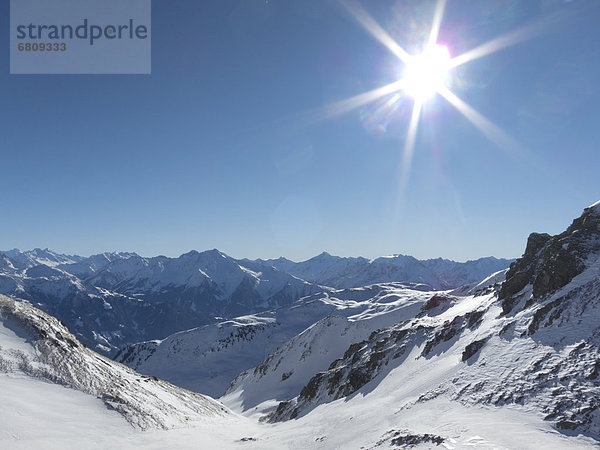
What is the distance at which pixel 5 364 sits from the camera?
32250mm

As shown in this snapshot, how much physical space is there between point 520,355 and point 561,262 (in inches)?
572

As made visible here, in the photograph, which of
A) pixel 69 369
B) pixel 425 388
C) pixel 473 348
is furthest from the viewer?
pixel 69 369

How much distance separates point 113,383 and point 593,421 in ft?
145

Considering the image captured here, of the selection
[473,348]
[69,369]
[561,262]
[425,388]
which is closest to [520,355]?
[473,348]

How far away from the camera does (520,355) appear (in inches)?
977

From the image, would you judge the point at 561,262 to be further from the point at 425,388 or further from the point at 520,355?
the point at 425,388

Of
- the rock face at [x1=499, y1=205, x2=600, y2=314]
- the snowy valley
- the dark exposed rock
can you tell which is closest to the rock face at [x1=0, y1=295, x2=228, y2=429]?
the snowy valley

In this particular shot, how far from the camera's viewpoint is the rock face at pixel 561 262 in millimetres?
32562

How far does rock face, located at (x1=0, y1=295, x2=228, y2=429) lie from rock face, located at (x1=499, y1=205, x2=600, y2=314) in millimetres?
41770

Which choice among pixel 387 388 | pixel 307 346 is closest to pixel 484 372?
pixel 387 388

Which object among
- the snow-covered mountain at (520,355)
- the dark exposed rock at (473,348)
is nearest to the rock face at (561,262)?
the snow-covered mountain at (520,355)

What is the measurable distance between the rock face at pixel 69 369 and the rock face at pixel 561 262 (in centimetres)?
4177

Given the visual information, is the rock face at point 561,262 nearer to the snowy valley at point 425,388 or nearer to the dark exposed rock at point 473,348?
the snowy valley at point 425,388

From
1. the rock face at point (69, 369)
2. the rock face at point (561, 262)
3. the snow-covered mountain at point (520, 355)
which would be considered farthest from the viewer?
the rock face at point (69, 369)
